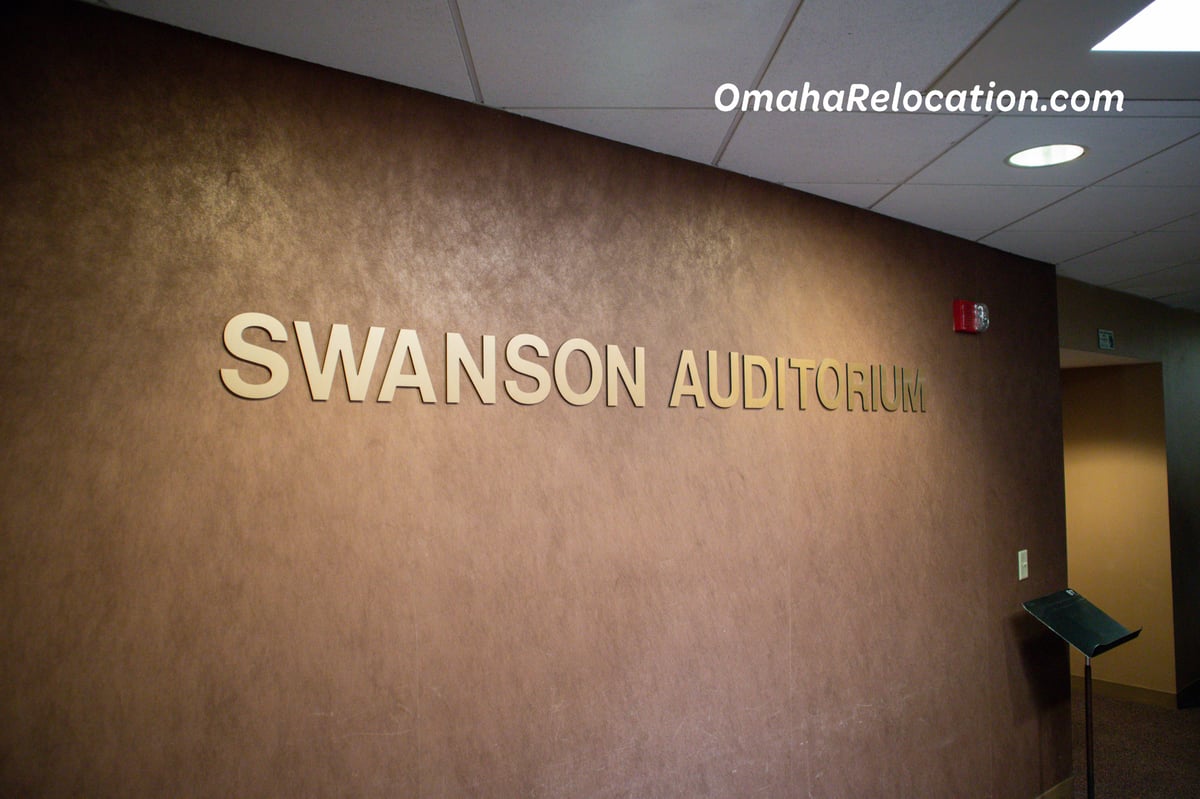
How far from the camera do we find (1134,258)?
12.8 ft

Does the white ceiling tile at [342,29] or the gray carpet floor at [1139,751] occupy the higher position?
the white ceiling tile at [342,29]

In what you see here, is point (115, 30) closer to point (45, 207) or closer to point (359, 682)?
point (45, 207)

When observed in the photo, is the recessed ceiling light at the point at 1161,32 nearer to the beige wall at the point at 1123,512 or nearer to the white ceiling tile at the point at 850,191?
the white ceiling tile at the point at 850,191

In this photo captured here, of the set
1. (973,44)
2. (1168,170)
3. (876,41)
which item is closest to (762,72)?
(876,41)

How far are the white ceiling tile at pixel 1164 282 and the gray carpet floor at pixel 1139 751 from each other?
312cm

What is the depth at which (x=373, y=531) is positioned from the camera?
1825 millimetres

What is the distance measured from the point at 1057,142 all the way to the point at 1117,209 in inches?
41.5

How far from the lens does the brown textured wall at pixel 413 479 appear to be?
1.50m

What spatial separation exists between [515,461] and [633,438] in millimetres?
454

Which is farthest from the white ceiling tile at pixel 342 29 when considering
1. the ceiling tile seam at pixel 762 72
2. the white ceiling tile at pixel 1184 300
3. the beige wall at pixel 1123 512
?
the beige wall at pixel 1123 512

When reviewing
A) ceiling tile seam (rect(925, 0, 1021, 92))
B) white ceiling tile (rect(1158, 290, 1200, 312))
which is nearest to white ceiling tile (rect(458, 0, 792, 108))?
ceiling tile seam (rect(925, 0, 1021, 92))

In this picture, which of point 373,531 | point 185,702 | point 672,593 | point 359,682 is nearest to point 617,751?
point 672,593

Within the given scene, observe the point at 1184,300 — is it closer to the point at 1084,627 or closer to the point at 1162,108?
the point at 1084,627

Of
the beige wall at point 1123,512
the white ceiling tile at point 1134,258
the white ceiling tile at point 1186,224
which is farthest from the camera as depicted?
the beige wall at point 1123,512
